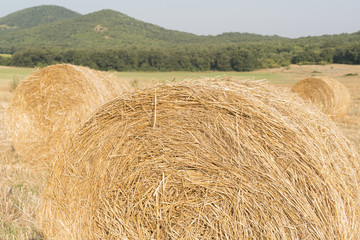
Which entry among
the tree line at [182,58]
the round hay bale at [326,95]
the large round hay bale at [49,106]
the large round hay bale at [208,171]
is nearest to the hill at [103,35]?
the tree line at [182,58]

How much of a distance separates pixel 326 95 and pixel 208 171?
32.6ft

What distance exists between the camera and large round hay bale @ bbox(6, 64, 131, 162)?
238 inches

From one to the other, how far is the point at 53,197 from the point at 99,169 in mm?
658

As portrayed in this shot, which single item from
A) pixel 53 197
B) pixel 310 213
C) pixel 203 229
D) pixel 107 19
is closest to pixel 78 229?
pixel 53 197

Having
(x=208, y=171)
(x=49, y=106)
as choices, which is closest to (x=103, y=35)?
(x=49, y=106)

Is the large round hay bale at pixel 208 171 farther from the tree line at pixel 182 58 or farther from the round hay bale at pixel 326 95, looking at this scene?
the tree line at pixel 182 58

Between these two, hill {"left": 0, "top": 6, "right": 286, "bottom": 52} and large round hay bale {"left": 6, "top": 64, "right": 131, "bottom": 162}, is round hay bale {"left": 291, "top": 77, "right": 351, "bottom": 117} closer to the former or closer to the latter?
large round hay bale {"left": 6, "top": 64, "right": 131, "bottom": 162}

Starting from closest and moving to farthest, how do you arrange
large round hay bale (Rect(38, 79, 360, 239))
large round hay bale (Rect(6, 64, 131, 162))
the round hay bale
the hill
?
1. large round hay bale (Rect(38, 79, 360, 239))
2. large round hay bale (Rect(6, 64, 131, 162))
3. the round hay bale
4. the hill

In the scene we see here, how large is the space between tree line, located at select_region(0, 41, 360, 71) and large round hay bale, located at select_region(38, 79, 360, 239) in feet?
136

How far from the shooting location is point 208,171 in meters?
2.58

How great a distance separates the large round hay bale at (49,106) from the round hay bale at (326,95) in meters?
7.80

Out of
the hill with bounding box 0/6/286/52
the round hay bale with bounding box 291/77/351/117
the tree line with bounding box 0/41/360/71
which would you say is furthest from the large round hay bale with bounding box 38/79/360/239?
the hill with bounding box 0/6/286/52

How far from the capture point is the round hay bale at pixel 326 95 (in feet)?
35.5

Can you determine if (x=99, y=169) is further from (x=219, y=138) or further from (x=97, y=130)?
(x=219, y=138)
